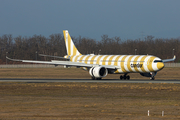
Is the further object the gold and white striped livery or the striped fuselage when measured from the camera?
the gold and white striped livery

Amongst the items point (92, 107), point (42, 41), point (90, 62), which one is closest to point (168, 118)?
point (92, 107)

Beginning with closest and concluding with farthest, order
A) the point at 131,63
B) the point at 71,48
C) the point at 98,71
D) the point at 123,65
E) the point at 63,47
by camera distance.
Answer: the point at 131,63 < the point at 98,71 < the point at 123,65 < the point at 71,48 < the point at 63,47

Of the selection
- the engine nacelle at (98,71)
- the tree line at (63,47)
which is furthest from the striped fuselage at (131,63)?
the tree line at (63,47)

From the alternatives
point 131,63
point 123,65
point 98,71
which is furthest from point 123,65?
point 98,71

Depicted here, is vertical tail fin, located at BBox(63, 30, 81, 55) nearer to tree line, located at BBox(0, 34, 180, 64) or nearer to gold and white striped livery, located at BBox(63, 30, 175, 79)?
gold and white striped livery, located at BBox(63, 30, 175, 79)

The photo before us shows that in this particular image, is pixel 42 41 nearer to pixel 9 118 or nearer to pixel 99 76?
pixel 99 76

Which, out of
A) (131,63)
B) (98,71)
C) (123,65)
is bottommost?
(98,71)

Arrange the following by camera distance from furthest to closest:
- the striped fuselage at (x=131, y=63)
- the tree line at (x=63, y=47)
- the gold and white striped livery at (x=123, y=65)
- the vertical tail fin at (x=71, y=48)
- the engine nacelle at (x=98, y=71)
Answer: the tree line at (x=63, y=47) < the vertical tail fin at (x=71, y=48) < the engine nacelle at (x=98, y=71) < the gold and white striped livery at (x=123, y=65) < the striped fuselage at (x=131, y=63)

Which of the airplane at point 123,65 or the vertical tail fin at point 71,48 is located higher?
the vertical tail fin at point 71,48

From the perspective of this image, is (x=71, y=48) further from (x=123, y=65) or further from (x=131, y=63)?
(x=131, y=63)

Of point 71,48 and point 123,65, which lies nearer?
point 123,65

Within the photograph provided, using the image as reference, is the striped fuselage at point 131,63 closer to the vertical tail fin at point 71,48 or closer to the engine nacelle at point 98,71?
the engine nacelle at point 98,71

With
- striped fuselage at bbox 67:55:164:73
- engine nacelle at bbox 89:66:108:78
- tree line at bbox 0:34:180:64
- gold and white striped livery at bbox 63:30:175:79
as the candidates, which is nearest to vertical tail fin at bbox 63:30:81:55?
gold and white striped livery at bbox 63:30:175:79

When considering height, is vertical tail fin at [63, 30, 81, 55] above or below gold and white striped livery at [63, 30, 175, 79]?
above
